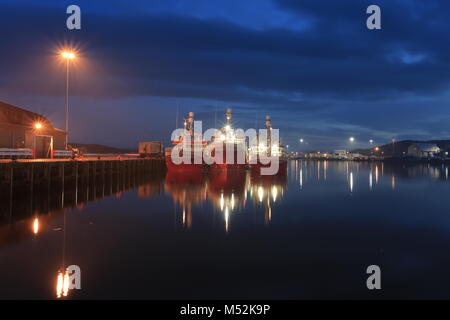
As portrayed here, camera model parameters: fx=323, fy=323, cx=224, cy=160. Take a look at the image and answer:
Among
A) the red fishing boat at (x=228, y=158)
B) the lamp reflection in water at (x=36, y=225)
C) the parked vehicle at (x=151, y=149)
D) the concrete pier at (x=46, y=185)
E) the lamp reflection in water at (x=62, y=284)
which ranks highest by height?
the parked vehicle at (x=151, y=149)

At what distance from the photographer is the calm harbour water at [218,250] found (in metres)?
9.08

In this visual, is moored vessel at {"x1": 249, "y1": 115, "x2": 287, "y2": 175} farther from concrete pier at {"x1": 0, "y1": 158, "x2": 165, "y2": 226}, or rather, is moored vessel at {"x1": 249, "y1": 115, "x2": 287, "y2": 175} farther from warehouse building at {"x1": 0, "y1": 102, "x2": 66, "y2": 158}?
warehouse building at {"x1": 0, "y1": 102, "x2": 66, "y2": 158}

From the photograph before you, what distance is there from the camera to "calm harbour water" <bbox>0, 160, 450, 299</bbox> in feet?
29.8

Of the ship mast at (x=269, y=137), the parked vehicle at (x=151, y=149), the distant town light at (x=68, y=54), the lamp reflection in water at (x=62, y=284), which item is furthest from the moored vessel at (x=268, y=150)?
the lamp reflection in water at (x=62, y=284)

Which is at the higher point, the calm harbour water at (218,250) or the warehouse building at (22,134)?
the warehouse building at (22,134)

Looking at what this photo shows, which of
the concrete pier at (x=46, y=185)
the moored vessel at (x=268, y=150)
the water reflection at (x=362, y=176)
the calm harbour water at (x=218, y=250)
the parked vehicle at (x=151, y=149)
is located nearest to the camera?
the calm harbour water at (x=218, y=250)

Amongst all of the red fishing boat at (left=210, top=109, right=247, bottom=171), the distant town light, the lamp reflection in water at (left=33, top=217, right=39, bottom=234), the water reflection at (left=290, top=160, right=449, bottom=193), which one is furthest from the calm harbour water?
the red fishing boat at (left=210, top=109, right=247, bottom=171)

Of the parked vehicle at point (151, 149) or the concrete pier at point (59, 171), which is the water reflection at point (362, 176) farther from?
the parked vehicle at point (151, 149)

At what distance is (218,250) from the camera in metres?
12.9

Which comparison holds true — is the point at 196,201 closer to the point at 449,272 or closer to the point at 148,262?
the point at 148,262

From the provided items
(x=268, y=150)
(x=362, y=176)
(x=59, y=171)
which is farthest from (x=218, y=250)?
(x=268, y=150)
